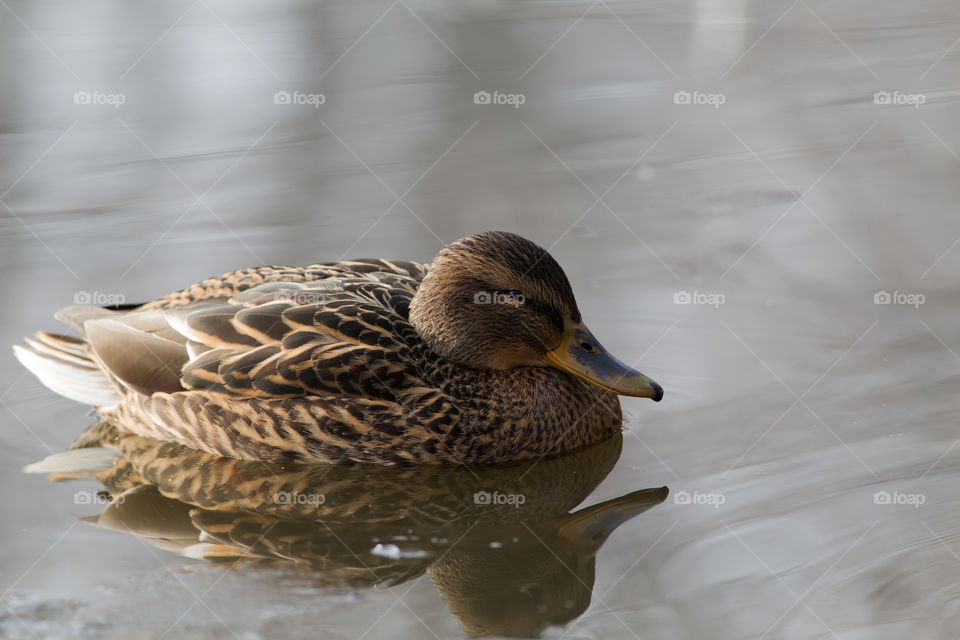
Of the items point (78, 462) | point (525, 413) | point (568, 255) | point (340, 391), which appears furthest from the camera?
point (568, 255)

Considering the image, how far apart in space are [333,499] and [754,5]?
8.50 meters

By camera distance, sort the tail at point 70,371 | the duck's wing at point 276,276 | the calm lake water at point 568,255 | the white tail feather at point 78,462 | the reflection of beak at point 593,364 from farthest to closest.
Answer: the tail at point 70,371, the duck's wing at point 276,276, the white tail feather at point 78,462, the reflection of beak at point 593,364, the calm lake water at point 568,255

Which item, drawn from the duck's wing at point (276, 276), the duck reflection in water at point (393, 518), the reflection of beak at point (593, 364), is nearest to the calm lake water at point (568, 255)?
the duck reflection in water at point (393, 518)

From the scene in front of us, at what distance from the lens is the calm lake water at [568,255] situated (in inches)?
182

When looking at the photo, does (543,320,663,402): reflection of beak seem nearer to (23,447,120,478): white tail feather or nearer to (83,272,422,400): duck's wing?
(83,272,422,400): duck's wing

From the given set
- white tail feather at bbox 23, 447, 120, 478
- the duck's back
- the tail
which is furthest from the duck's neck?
the tail

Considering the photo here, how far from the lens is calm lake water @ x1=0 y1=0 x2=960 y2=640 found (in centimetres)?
462

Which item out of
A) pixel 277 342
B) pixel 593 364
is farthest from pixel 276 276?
pixel 593 364

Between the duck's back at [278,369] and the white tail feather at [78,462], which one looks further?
the white tail feather at [78,462]

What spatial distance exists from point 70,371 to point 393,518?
2.20 metres

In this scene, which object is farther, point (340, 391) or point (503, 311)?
point (503, 311)

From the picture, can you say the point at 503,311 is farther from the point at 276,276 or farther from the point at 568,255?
the point at 568,255

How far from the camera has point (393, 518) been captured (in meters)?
5.30

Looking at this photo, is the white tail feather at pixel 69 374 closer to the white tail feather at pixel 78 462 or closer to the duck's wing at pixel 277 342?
the duck's wing at pixel 277 342
